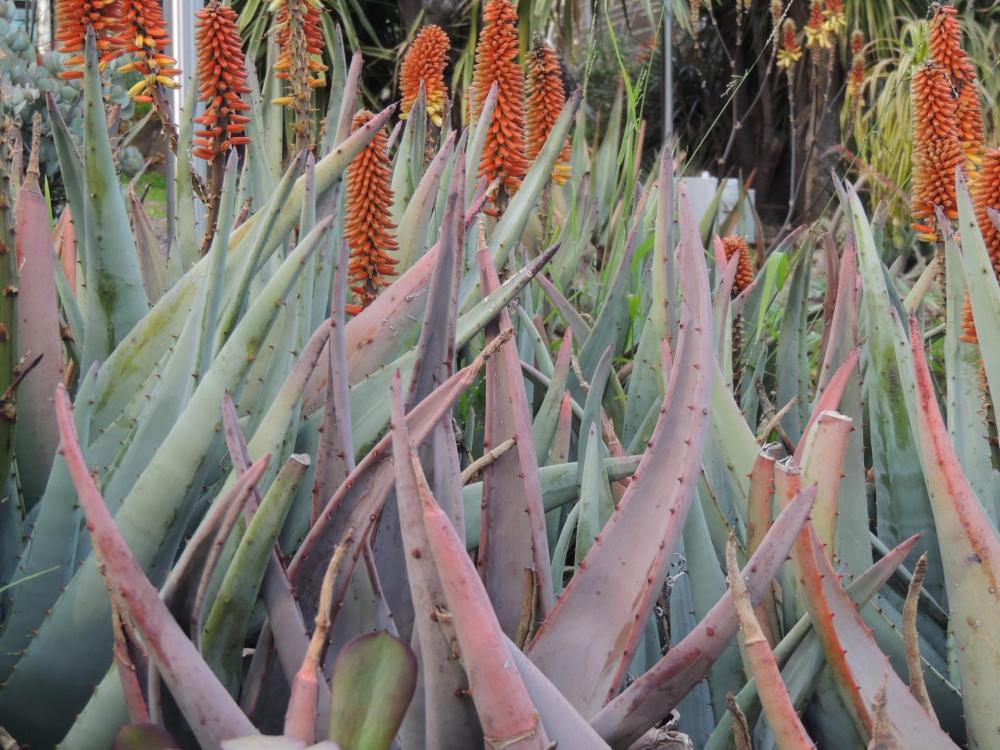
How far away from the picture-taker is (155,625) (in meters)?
0.44

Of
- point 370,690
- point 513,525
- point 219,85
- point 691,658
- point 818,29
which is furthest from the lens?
point 818,29

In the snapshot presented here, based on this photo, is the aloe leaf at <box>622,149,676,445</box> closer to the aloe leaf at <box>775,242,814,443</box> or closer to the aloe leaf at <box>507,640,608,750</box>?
the aloe leaf at <box>775,242,814,443</box>

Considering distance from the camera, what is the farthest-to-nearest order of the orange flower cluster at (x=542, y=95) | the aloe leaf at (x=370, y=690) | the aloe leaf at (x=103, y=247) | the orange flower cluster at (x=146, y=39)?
the orange flower cluster at (x=542, y=95) → the orange flower cluster at (x=146, y=39) → the aloe leaf at (x=103, y=247) → the aloe leaf at (x=370, y=690)

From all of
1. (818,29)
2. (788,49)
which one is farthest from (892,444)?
(788,49)

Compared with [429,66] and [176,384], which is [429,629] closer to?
[176,384]

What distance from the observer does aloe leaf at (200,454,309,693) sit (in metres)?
0.51

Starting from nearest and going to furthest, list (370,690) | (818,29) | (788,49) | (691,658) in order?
(370,690), (691,658), (818,29), (788,49)

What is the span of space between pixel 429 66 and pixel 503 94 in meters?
0.11

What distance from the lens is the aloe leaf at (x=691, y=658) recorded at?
0.51 meters

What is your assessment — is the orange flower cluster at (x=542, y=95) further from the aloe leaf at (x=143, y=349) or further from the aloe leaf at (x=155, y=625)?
the aloe leaf at (x=155, y=625)

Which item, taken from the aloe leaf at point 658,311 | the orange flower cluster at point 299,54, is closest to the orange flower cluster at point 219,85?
the orange flower cluster at point 299,54

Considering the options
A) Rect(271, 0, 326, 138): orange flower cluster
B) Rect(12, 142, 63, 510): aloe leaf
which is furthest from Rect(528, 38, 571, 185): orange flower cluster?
Rect(12, 142, 63, 510): aloe leaf

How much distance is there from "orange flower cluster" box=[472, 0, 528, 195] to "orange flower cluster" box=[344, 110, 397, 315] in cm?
34

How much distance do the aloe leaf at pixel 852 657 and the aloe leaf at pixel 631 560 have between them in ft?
0.24
